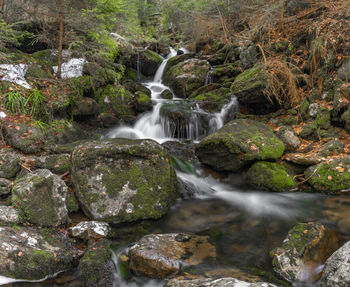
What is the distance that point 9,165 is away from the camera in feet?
15.0

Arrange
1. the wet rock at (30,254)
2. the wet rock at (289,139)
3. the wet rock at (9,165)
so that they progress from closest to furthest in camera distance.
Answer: the wet rock at (30,254), the wet rock at (9,165), the wet rock at (289,139)

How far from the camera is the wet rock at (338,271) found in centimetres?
234

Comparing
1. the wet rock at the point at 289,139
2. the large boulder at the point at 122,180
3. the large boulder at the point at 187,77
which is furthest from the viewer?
the large boulder at the point at 187,77

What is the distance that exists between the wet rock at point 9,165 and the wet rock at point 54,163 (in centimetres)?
32

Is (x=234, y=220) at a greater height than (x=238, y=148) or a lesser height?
lesser

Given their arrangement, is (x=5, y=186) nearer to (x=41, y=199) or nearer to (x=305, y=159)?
(x=41, y=199)

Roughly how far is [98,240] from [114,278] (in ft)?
2.05

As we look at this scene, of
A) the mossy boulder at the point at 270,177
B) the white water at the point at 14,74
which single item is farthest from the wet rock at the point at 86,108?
the mossy boulder at the point at 270,177

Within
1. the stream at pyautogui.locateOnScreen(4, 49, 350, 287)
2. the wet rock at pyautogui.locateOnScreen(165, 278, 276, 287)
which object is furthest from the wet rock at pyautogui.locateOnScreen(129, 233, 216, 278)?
the wet rock at pyautogui.locateOnScreen(165, 278, 276, 287)

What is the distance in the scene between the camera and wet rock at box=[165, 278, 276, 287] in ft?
7.63

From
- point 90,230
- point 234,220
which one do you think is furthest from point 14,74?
point 234,220

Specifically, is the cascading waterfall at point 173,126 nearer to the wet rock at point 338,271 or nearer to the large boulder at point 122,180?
the large boulder at point 122,180

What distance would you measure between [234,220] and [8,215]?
3614 millimetres

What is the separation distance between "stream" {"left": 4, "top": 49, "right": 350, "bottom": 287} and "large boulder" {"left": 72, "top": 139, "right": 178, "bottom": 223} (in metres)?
0.28
